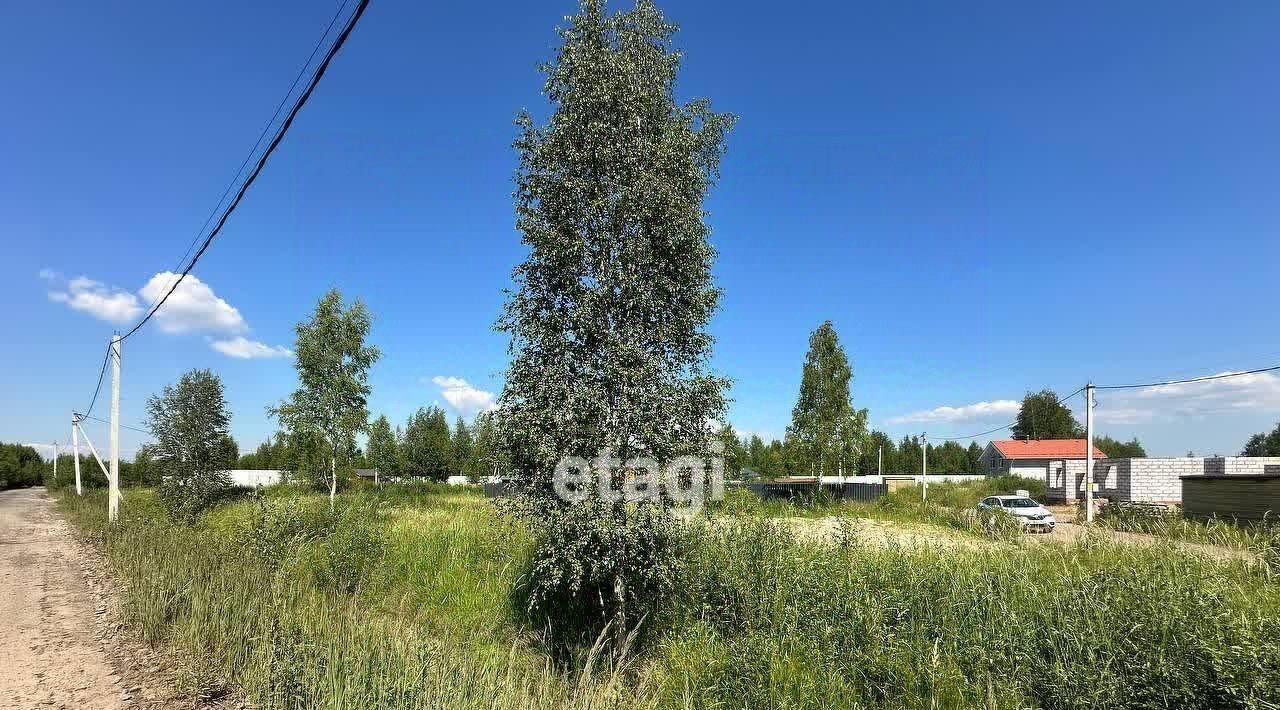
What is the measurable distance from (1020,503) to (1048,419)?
74.6 meters

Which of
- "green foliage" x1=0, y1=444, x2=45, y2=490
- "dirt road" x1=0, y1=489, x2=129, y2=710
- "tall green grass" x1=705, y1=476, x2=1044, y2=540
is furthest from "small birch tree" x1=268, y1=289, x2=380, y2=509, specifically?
"green foliage" x1=0, y1=444, x2=45, y2=490

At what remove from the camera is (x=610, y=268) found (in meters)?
7.48

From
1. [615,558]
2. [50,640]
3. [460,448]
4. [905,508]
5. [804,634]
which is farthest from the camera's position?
[460,448]

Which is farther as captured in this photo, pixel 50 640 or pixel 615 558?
pixel 615 558

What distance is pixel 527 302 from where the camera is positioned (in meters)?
7.75

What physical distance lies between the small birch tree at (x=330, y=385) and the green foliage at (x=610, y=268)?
75.9 feet

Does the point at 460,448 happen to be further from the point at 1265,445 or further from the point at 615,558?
the point at 1265,445

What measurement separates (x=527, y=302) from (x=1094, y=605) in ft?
23.7

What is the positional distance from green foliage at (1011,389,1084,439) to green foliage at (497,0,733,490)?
310ft

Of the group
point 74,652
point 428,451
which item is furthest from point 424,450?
point 74,652

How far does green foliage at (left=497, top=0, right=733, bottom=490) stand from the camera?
23.4 feet

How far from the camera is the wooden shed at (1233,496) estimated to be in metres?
19.2

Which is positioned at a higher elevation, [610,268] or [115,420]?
[610,268]

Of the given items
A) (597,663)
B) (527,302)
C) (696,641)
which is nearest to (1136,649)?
(696,641)
